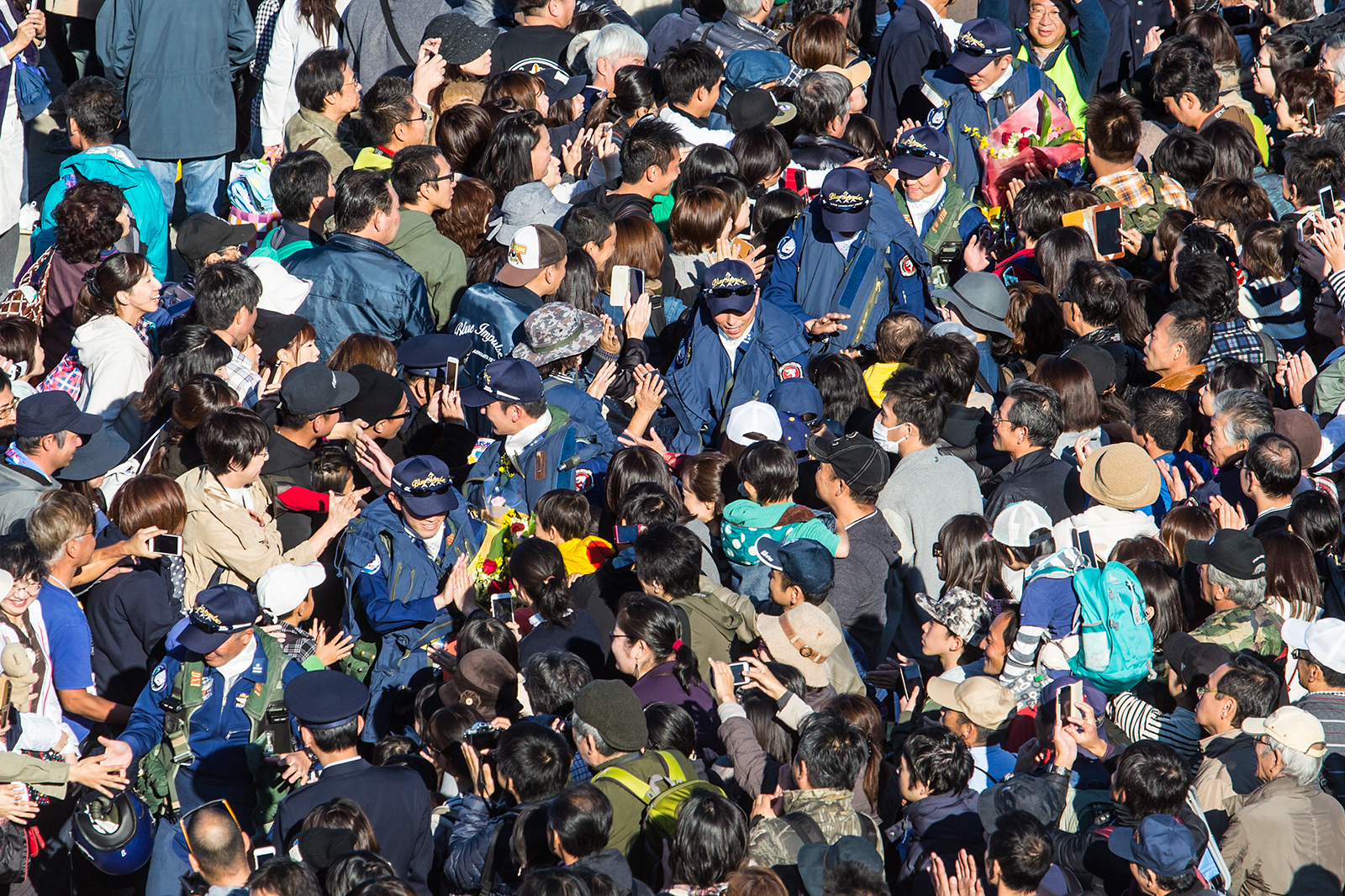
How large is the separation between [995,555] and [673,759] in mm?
1856

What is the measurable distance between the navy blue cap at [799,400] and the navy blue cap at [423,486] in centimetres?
182

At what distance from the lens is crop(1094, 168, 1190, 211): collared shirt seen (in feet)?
27.8

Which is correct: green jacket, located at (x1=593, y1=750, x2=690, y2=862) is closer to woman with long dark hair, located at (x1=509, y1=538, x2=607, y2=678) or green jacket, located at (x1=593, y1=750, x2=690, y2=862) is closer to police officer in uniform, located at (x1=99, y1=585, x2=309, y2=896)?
woman with long dark hair, located at (x1=509, y1=538, x2=607, y2=678)

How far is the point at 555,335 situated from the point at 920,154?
2.91 m

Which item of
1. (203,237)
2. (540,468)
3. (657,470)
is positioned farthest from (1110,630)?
(203,237)

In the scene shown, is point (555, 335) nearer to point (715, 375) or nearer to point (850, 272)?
point (715, 375)

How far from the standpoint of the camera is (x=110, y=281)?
22.7ft

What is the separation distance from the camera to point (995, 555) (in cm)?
593

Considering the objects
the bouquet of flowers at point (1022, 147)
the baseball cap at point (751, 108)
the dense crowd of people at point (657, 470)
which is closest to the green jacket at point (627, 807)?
the dense crowd of people at point (657, 470)

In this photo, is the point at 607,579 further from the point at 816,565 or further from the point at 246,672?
the point at 246,672

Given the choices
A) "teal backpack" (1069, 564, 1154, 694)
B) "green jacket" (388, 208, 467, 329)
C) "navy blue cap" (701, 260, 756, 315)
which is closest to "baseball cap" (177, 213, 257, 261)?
"green jacket" (388, 208, 467, 329)

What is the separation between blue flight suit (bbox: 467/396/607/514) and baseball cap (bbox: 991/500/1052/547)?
1.91m

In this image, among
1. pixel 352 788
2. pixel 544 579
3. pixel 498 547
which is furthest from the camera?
pixel 498 547

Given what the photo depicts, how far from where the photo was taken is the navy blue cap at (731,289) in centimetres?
716
